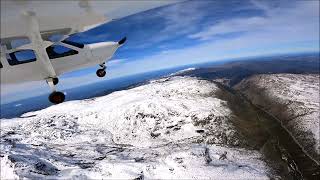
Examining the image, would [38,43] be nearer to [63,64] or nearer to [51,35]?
[51,35]

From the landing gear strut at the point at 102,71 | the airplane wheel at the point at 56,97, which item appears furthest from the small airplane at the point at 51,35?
the landing gear strut at the point at 102,71

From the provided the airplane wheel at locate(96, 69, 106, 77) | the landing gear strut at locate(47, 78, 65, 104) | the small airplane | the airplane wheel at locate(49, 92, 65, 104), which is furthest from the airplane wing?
the airplane wheel at locate(96, 69, 106, 77)

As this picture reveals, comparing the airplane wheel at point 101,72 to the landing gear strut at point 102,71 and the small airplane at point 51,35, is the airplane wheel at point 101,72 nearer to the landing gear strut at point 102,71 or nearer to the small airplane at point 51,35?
the landing gear strut at point 102,71

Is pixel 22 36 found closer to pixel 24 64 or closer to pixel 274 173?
pixel 24 64

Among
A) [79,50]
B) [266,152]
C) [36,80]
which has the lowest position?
[266,152]

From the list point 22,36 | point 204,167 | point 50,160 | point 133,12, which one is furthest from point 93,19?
point 50,160

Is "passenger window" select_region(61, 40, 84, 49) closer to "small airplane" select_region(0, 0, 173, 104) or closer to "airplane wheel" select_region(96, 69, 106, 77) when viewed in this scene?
"small airplane" select_region(0, 0, 173, 104)

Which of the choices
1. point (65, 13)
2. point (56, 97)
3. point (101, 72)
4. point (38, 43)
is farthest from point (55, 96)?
point (65, 13)

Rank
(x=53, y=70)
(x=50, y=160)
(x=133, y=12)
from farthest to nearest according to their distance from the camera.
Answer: (x=50, y=160) < (x=53, y=70) < (x=133, y=12)
